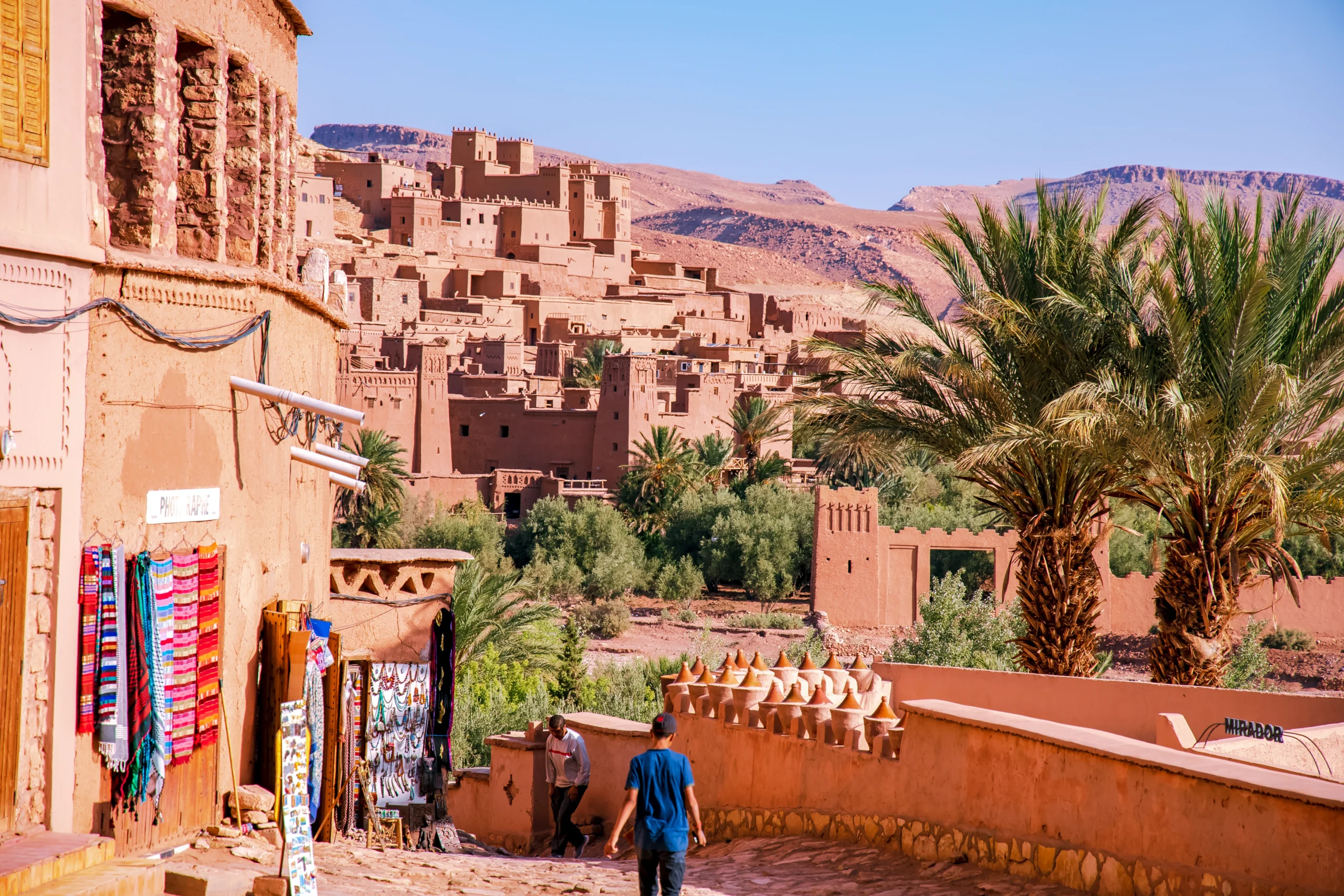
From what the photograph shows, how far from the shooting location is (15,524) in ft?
17.9

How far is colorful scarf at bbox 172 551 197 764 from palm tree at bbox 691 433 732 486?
101 ft

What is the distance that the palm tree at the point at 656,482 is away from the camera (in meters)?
36.1

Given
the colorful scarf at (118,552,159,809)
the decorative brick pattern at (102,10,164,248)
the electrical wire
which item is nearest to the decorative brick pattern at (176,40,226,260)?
the electrical wire

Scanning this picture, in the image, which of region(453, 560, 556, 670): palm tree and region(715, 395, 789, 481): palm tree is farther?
region(715, 395, 789, 481): palm tree

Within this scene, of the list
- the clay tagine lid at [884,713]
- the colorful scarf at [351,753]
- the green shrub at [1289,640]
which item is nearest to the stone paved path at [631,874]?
the clay tagine lid at [884,713]

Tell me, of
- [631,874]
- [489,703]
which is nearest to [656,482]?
[489,703]

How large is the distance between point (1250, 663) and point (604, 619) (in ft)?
42.0

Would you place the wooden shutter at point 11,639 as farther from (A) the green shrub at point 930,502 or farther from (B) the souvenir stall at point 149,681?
(A) the green shrub at point 930,502

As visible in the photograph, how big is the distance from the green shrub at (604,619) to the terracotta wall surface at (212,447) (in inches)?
839

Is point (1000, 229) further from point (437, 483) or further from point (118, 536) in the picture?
point (437, 483)

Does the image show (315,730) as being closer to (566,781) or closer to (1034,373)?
(566,781)

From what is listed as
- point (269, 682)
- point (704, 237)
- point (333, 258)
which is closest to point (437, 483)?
point (333, 258)

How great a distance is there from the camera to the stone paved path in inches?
246

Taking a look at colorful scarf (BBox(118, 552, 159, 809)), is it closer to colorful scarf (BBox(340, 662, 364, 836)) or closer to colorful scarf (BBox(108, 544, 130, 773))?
colorful scarf (BBox(108, 544, 130, 773))
